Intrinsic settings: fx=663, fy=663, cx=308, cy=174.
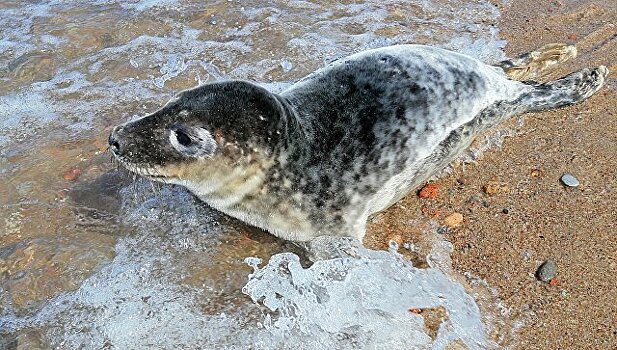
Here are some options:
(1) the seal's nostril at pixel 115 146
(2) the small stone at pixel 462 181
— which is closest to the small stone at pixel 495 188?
(2) the small stone at pixel 462 181

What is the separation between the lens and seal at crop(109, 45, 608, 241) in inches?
120

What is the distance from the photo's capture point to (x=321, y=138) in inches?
129

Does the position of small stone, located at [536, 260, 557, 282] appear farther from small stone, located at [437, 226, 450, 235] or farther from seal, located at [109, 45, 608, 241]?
seal, located at [109, 45, 608, 241]

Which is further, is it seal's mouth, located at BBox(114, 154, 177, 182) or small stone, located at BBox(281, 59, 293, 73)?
small stone, located at BBox(281, 59, 293, 73)

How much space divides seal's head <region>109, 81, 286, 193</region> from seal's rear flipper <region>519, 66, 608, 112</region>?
5.74 feet

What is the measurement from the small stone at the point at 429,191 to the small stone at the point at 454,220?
0.65ft

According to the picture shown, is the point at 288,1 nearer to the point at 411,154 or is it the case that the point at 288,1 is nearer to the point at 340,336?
the point at 411,154

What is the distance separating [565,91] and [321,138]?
1829 mm

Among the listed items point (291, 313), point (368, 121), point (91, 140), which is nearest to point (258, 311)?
point (291, 313)

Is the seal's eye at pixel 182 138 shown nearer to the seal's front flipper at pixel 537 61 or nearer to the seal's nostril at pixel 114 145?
the seal's nostril at pixel 114 145

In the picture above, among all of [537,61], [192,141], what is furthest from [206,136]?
[537,61]

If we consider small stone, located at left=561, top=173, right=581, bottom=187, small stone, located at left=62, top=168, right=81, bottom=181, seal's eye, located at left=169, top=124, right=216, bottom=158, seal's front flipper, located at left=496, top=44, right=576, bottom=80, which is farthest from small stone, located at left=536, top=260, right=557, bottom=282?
small stone, located at left=62, top=168, right=81, bottom=181

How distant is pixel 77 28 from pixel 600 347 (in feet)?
14.8

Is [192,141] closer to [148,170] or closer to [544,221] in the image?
[148,170]
